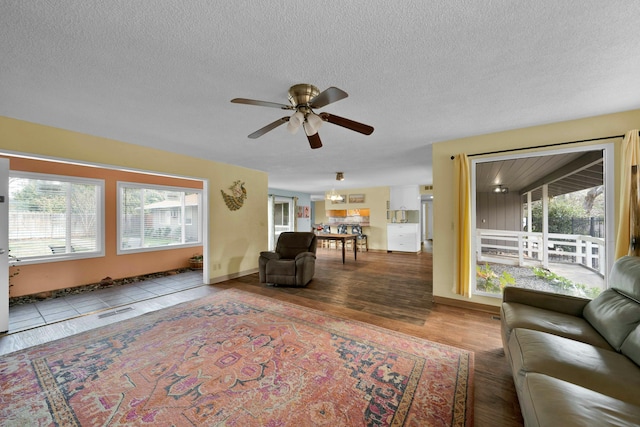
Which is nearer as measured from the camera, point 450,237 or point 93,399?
point 93,399

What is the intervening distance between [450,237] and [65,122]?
5.01 metres

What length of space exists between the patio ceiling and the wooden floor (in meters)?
1.76

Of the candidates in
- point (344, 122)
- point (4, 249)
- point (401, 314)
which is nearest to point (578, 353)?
point (401, 314)

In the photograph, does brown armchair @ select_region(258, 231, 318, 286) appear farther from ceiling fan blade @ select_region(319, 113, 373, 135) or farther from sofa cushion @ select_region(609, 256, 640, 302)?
sofa cushion @ select_region(609, 256, 640, 302)

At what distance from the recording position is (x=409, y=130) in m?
2.99

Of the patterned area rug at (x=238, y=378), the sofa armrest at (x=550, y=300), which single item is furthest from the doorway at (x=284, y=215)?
the sofa armrest at (x=550, y=300)

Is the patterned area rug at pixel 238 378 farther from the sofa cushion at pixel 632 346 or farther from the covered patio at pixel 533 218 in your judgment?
the covered patio at pixel 533 218

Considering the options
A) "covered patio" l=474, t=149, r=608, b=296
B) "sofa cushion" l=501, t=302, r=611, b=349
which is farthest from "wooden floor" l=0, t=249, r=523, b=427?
"covered patio" l=474, t=149, r=608, b=296

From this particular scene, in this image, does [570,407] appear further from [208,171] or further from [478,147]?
[208,171]

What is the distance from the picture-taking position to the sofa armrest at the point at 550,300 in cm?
196

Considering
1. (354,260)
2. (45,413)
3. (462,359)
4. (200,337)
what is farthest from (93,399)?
(354,260)

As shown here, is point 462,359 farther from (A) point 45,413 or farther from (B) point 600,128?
(A) point 45,413

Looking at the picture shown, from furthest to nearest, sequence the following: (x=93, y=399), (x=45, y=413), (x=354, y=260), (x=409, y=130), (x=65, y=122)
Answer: (x=354, y=260) → (x=409, y=130) → (x=65, y=122) → (x=93, y=399) → (x=45, y=413)

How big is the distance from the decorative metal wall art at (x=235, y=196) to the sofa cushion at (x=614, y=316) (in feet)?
16.8
